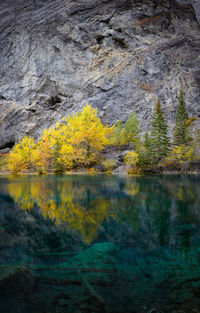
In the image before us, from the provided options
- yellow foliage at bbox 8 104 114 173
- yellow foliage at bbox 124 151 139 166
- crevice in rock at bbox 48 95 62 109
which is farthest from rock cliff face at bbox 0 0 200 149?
yellow foliage at bbox 124 151 139 166

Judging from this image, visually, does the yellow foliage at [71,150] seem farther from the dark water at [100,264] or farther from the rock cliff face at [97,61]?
the dark water at [100,264]

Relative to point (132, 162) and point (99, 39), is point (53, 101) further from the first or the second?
point (132, 162)

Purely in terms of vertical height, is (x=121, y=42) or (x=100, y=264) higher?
(x=121, y=42)

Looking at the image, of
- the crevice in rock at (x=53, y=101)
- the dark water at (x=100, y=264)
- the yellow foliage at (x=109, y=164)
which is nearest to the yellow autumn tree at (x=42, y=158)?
the yellow foliage at (x=109, y=164)

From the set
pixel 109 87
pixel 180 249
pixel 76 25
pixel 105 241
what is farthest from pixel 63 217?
pixel 76 25

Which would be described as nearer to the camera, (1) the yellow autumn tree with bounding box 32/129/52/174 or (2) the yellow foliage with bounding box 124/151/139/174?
(2) the yellow foliage with bounding box 124/151/139/174

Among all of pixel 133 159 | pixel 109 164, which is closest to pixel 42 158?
pixel 109 164

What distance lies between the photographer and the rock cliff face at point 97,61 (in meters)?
37.8

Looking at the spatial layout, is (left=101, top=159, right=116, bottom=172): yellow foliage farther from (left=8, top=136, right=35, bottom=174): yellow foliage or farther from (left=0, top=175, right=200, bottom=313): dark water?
(left=0, top=175, right=200, bottom=313): dark water

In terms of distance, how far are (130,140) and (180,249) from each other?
2970cm

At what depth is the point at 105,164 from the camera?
84.3ft

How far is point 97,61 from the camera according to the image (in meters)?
41.3

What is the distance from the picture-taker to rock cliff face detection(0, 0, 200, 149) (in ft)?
124

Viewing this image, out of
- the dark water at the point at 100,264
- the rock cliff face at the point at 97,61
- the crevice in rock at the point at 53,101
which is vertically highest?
Result: the rock cliff face at the point at 97,61
